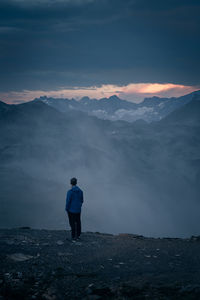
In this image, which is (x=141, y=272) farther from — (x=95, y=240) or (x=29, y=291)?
(x=95, y=240)

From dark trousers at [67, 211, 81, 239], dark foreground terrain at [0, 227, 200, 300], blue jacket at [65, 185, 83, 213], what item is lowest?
dark foreground terrain at [0, 227, 200, 300]

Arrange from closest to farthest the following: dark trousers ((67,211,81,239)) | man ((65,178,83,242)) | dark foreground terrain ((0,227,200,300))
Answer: dark foreground terrain ((0,227,200,300))
man ((65,178,83,242))
dark trousers ((67,211,81,239))

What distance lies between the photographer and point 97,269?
9812 mm

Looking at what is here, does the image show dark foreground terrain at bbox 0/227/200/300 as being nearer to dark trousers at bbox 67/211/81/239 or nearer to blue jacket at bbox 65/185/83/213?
dark trousers at bbox 67/211/81/239

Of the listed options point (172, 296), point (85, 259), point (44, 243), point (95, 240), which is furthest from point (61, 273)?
point (95, 240)

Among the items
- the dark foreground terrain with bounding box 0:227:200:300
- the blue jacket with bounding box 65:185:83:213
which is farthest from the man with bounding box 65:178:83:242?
the dark foreground terrain with bounding box 0:227:200:300

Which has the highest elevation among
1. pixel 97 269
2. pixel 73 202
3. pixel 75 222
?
pixel 73 202

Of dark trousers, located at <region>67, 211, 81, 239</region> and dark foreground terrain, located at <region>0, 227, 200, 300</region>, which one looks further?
dark trousers, located at <region>67, 211, 81, 239</region>

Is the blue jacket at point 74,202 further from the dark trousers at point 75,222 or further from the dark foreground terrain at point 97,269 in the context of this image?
the dark foreground terrain at point 97,269

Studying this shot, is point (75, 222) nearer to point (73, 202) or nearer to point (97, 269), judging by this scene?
point (73, 202)

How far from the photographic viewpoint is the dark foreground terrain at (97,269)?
7590 mm

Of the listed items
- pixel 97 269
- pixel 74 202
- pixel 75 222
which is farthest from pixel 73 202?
pixel 97 269

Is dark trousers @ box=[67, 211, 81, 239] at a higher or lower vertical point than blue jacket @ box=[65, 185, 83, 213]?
lower

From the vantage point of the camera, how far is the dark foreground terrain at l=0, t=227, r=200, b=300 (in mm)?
7590
